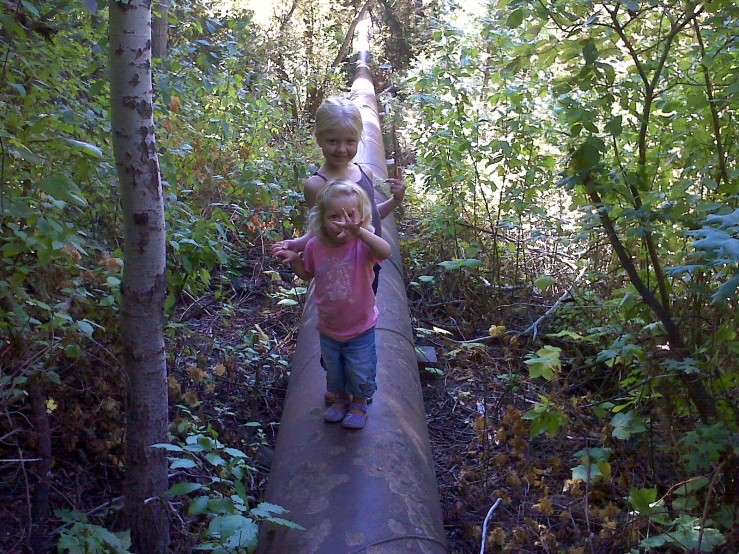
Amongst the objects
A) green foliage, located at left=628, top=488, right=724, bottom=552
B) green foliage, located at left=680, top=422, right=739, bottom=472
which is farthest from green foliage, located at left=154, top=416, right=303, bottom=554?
green foliage, located at left=680, top=422, right=739, bottom=472

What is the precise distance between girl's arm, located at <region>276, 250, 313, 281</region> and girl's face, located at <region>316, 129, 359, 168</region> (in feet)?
2.20

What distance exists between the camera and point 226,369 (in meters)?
4.13

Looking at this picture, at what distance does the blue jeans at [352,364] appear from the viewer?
270cm

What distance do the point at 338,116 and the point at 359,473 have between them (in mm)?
1626

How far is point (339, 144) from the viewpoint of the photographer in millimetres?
3182

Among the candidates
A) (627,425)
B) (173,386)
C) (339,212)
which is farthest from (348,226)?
(627,425)

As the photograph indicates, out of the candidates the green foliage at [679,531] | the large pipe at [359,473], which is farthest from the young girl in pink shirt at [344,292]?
the green foliage at [679,531]

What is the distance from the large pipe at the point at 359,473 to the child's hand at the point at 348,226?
0.72 meters

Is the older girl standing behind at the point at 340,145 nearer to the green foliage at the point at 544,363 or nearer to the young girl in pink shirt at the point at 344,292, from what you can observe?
the young girl in pink shirt at the point at 344,292

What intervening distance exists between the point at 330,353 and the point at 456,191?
359 cm

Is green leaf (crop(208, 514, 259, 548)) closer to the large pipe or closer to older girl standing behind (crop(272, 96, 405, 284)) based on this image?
the large pipe

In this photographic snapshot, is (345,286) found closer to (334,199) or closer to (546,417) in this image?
(334,199)

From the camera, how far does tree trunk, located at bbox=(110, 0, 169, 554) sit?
2.25 meters

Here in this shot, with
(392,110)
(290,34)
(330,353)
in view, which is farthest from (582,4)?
(290,34)
